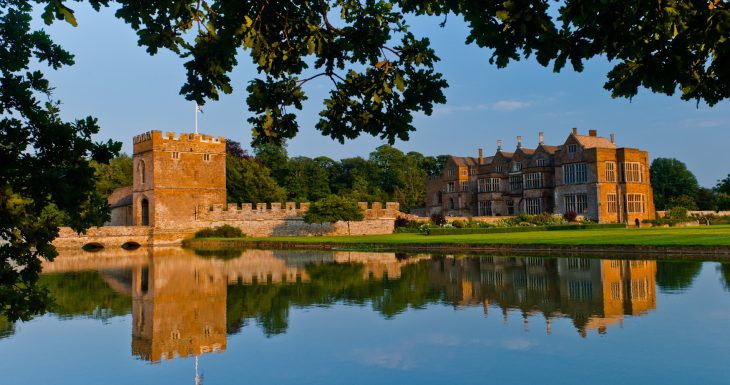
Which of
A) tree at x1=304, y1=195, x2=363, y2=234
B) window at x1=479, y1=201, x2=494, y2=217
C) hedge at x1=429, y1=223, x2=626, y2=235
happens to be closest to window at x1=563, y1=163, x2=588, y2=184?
hedge at x1=429, y1=223, x2=626, y2=235

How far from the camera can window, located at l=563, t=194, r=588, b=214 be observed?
147 feet

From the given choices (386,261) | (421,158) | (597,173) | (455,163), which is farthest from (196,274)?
(421,158)

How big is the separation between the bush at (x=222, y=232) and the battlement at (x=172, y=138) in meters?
6.72

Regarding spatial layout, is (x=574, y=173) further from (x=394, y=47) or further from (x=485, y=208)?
(x=394, y=47)

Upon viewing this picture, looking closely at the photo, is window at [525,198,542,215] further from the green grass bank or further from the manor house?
the green grass bank

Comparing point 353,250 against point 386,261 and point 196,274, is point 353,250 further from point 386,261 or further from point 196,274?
point 196,274

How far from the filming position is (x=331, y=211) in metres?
40.9

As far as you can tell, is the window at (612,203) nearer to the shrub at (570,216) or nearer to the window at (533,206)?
the shrub at (570,216)

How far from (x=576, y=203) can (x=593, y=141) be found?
5.43m

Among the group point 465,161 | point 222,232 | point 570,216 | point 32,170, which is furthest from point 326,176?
point 32,170

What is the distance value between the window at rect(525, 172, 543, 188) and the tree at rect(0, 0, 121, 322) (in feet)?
149

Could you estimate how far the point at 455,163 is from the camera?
196 feet

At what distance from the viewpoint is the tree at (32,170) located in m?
5.97

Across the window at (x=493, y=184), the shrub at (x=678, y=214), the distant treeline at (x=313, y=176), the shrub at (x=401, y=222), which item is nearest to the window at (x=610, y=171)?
the shrub at (x=678, y=214)
